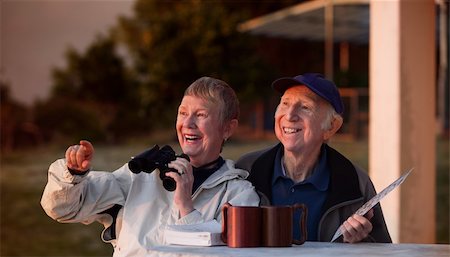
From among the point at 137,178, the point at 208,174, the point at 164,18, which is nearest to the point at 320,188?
the point at 208,174

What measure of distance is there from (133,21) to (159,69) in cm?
70

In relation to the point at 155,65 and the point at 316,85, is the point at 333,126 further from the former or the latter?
the point at 155,65

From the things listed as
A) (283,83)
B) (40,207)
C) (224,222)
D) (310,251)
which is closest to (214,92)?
(283,83)

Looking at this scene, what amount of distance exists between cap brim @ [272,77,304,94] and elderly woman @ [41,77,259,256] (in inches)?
5.6

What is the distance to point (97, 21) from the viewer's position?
37.6 ft

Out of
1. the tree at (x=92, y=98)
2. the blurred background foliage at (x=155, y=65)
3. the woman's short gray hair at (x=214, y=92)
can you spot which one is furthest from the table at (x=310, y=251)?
the blurred background foliage at (x=155, y=65)

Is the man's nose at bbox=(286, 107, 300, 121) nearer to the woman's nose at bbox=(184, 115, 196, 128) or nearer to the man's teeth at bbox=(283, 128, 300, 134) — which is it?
the man's teeth at bbox=(283, 128, 300, 134)

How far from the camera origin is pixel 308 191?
2.77 meters

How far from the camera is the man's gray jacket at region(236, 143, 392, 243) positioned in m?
2.69

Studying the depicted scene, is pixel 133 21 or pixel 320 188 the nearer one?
pixel 320 188

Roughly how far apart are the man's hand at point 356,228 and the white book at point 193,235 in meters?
0.36

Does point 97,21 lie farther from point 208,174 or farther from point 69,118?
point 208,174

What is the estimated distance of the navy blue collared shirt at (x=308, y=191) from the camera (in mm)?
2707

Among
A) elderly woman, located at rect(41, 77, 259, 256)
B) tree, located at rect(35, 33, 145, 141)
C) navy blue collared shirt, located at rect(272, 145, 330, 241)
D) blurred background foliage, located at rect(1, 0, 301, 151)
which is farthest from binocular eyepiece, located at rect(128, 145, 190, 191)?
blurred background foliage, located at rect(1, 0, 301, 151)
